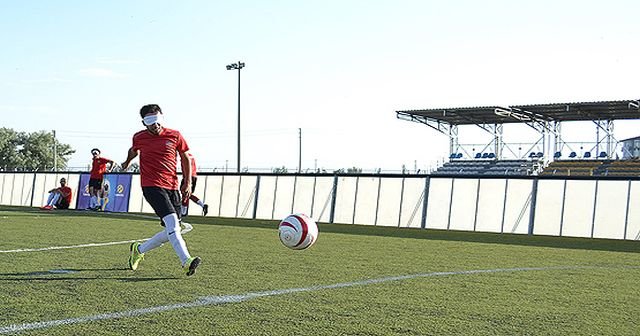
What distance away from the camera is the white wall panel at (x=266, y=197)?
87.7 feet

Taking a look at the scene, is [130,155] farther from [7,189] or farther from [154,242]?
[7,189]

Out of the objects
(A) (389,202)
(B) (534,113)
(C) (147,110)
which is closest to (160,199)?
(C) (147,110)

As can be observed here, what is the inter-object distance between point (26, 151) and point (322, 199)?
261ft

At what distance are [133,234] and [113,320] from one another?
9.40 meters

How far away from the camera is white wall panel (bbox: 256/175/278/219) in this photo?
87.7 feet

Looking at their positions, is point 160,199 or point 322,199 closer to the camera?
point 160,199

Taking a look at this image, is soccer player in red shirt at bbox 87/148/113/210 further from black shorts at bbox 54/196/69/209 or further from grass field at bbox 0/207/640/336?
grass field at bbox 0/207/640/336

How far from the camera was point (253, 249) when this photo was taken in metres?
11.5

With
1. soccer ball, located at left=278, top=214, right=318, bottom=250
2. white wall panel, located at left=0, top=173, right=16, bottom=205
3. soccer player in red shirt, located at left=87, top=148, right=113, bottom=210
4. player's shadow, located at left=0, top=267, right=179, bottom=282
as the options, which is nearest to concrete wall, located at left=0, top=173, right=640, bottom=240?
soccer player in red shirt, located at left=87, top=148, right=113, bottom=210

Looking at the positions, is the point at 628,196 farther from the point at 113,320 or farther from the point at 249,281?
the point at 113,320

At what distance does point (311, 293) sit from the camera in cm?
671

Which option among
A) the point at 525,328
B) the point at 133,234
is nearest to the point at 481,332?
the point at 525,328

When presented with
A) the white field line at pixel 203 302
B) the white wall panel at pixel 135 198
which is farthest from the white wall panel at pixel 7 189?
the white field line at pixel 203 302

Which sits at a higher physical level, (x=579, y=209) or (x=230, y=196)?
(x=579, y=209)
